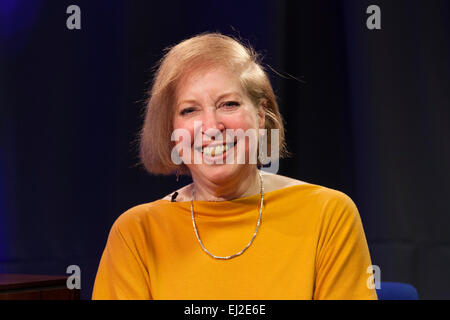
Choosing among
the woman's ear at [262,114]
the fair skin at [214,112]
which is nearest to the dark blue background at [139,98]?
the woman's ear at [262,114]

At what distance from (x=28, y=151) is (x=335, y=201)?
1.59 metres

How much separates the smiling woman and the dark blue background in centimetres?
104

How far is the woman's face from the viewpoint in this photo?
4.28 feet

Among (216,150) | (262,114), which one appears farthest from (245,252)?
(262,114)

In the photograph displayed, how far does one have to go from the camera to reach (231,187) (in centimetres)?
140

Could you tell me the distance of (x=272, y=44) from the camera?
7.97ft

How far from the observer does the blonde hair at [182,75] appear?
1346 mm

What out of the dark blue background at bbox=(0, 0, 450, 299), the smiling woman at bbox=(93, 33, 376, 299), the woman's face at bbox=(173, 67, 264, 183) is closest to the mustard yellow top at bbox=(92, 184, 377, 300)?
the smiling woman at bbox=(93, 33, 376, 299)

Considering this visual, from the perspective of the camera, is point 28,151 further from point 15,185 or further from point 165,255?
point 165,255

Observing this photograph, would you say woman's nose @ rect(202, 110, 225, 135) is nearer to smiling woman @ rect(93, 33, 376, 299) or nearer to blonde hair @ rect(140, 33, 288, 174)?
smiling woman @ rect(93, 33, 376, 299)

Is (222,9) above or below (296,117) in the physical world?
above

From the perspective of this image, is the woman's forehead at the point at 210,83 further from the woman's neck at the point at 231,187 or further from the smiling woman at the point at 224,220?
the woman's neck at the point at 231,187

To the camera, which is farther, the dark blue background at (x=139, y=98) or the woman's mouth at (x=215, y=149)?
the dark blue background at (x=139, y=98)
